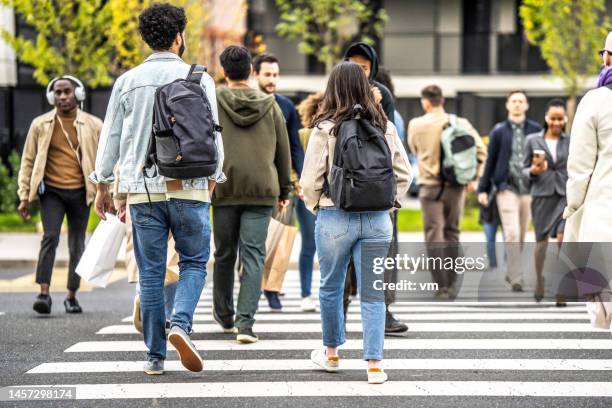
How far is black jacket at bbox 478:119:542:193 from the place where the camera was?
417 inches

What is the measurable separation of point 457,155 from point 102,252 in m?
3.90

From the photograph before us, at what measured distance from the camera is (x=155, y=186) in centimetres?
605

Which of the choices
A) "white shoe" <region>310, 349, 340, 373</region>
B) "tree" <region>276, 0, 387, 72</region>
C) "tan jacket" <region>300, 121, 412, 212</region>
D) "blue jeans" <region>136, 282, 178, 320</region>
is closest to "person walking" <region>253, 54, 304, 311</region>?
"blue jeans" <region>136, 282, 178, 320</region>

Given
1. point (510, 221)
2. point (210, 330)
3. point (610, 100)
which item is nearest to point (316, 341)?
point (210, 330)

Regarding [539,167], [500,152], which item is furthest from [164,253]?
[500,152]

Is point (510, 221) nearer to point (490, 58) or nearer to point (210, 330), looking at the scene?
point (210, 330)

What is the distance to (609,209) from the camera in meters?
5.82

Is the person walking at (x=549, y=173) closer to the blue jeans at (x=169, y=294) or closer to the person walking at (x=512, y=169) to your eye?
the person walking at (x=512, y=169)

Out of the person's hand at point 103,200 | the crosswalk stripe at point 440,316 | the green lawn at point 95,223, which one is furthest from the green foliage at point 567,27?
the person's hand at point 103,200

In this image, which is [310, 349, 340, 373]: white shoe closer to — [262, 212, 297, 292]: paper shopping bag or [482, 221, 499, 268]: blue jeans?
[262, 212, 297, 292]: paper shopping bag

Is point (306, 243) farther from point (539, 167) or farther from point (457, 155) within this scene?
point (539, 167)

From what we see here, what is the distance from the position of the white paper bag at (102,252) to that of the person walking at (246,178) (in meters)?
0.81

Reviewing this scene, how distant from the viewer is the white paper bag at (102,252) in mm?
7859

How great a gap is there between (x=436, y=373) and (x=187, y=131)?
218 cm
